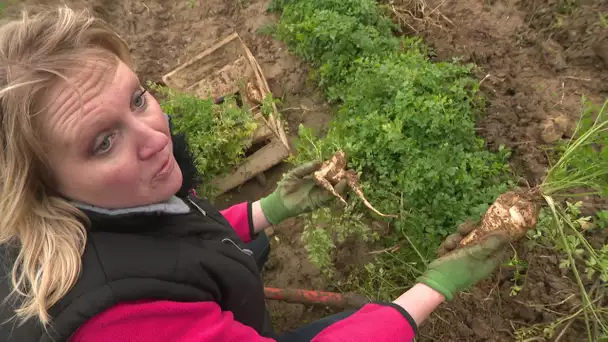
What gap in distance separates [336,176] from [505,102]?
1467 mm

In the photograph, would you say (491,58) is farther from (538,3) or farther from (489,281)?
(489,281)

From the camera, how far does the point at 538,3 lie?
3.15 meters

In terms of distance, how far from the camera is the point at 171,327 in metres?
1.14

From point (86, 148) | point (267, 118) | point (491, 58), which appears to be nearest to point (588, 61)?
point (491, 58)

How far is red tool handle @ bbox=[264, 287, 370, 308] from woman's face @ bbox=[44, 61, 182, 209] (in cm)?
135

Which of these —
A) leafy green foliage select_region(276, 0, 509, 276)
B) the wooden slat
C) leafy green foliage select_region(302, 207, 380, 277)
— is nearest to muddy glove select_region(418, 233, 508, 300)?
leafy green foliage select_region(276, 0, 509, 276)

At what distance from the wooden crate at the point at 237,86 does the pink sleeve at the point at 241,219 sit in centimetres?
97

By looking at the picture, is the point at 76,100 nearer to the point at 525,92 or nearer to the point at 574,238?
the point at 574,238

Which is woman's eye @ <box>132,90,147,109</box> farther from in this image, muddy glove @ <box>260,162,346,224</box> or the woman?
muddy glove @ <box>260,162,346,224</box>

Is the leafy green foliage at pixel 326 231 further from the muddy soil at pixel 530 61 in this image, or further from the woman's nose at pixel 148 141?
the woman's nose at pixel 148 141

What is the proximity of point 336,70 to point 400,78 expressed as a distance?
65 centimetres

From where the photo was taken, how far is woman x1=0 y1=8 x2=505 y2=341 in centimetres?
104

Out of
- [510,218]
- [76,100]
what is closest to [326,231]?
[510,218]

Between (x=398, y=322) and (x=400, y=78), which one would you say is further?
(x=400, y=78)
